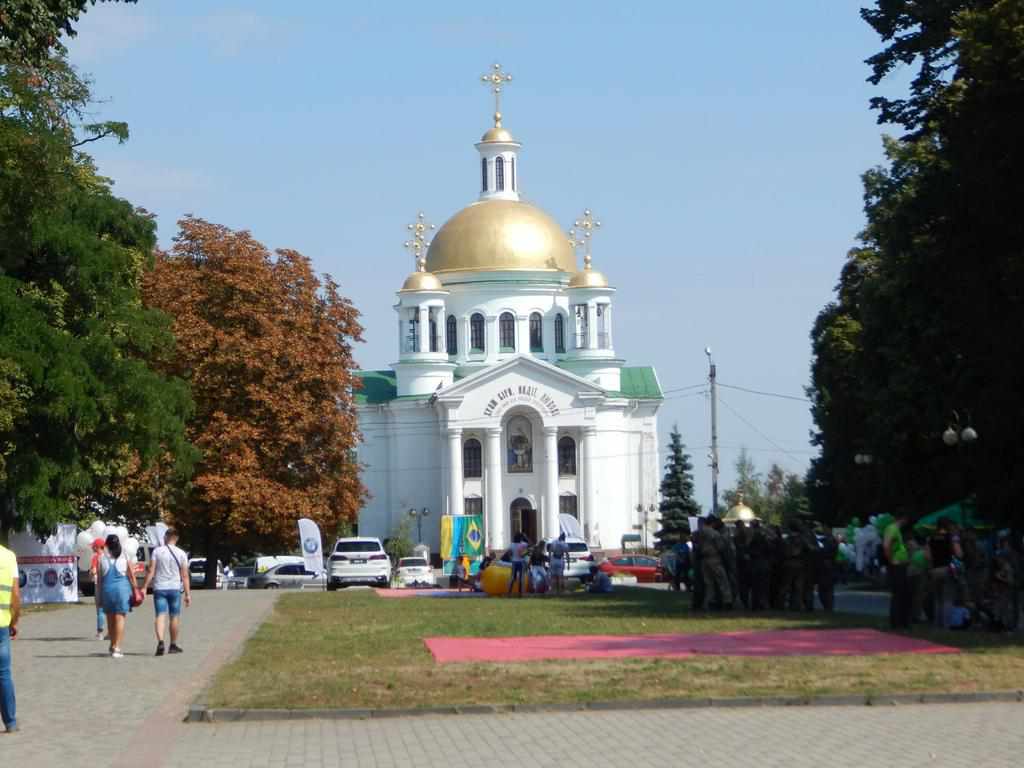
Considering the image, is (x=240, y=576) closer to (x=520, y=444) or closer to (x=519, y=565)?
(x=520, y=444)

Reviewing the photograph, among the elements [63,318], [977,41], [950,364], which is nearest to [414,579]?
[63,318]

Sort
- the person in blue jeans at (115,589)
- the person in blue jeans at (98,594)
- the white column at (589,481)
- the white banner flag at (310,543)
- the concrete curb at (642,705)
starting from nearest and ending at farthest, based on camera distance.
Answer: the concrete curb at (642,705)
the person in blue jeans at (115,589)
the person in blue jeans at (98,594)
the white banner flag at (310,543)
the white column at (589,481)

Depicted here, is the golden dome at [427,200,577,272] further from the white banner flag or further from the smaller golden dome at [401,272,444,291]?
the white banner flag

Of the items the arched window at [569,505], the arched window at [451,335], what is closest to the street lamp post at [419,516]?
the arched window at [569,505]

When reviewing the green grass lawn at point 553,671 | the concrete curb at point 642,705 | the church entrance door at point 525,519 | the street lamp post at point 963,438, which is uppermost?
the church entrance door at point 525,519

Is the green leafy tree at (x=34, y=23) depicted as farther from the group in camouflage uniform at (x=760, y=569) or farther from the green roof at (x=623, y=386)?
the green roof at (x=623, y=386)

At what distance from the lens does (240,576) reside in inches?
3258

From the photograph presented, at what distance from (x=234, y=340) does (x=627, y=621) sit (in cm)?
2871

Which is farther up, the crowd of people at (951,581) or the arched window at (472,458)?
the arched window at (472,458)

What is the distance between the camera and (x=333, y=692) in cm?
1644

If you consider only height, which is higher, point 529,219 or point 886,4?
point 529,219

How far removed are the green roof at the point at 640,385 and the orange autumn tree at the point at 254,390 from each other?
51294 mm

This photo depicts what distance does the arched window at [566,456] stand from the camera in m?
102

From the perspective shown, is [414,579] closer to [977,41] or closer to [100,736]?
[977,41]
